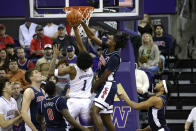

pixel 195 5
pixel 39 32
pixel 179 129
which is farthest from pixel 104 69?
pixel 195 5

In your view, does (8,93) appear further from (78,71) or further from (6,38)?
(6,38)

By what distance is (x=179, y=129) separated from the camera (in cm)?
1326

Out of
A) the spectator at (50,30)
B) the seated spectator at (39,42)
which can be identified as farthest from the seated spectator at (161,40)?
the seated spectator at (39,42)

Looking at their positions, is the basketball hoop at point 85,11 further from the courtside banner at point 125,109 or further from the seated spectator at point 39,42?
the seated spectator at point 39,42

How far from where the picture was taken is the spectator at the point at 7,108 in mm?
9305

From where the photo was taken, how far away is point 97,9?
1037 cm

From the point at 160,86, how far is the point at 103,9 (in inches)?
86.3

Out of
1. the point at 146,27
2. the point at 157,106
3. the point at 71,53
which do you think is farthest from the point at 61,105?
the point at 146,27

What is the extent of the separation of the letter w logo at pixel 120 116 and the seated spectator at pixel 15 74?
8.19 ft

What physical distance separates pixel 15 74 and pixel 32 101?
374 cm

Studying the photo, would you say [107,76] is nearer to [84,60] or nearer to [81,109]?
[84,60]

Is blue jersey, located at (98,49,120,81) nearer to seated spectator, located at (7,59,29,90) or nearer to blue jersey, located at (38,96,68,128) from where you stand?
blue jersey, located at (38,96,68,128)

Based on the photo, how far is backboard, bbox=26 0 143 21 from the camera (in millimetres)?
10203

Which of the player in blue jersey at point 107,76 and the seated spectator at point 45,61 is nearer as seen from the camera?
the player in blue jersey at point 107,76
